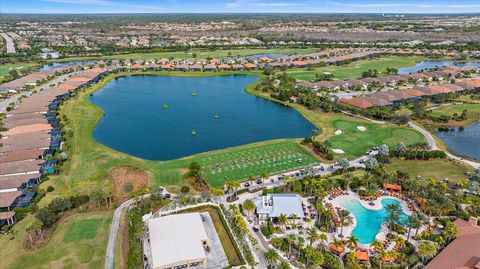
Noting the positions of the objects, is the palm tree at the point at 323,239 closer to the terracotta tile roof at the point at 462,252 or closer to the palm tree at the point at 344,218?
the palm tree at the point at 344,218

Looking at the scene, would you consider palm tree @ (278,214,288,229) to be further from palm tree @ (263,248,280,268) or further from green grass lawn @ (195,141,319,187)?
green grass lawn @ (195,141,319,187)

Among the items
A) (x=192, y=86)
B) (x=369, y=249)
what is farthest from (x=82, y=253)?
(x=192, y=86)

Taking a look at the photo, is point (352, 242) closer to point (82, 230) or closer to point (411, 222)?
point (411, 222)

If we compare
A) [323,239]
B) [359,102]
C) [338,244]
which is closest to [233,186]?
[323,239]

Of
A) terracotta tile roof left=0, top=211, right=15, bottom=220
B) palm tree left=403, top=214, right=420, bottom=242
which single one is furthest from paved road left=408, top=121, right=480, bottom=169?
terracotta tile roof left=0, top=211, right=15, bottom=220

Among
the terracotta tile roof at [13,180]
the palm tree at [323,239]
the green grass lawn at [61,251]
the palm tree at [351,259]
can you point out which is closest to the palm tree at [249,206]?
the palm tree at [323,239]
